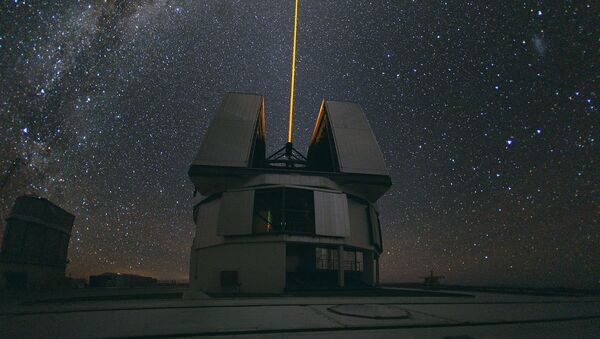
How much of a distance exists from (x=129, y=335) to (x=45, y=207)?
33120 millimetres

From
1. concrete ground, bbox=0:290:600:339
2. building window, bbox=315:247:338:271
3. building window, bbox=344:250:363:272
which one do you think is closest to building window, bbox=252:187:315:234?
building window, bbox=315:247:338:271

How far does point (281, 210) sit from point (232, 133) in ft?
26.5

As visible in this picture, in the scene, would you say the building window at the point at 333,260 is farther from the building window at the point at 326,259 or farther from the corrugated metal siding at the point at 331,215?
the corrugated metal siding at the point at 331,215

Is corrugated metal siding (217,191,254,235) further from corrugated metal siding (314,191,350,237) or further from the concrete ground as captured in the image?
the concrete ground

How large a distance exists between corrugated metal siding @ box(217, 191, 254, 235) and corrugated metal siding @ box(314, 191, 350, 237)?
186 inches

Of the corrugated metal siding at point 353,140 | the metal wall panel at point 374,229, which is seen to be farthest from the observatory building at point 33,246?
the metal wall panel at point 374,229

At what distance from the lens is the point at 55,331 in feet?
17.2

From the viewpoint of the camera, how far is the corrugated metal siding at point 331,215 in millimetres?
21188

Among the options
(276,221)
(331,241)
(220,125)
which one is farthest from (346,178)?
(220,125)

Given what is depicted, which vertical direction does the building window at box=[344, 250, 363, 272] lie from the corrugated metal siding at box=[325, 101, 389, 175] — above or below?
below

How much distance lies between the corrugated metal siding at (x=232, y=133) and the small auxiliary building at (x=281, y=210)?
76 mm

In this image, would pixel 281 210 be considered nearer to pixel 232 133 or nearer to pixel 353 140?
pixel 232 133

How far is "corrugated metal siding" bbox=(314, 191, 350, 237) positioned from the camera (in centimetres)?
2119

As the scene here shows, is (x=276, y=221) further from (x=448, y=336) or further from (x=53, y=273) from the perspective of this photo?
(x=53, y=273)
